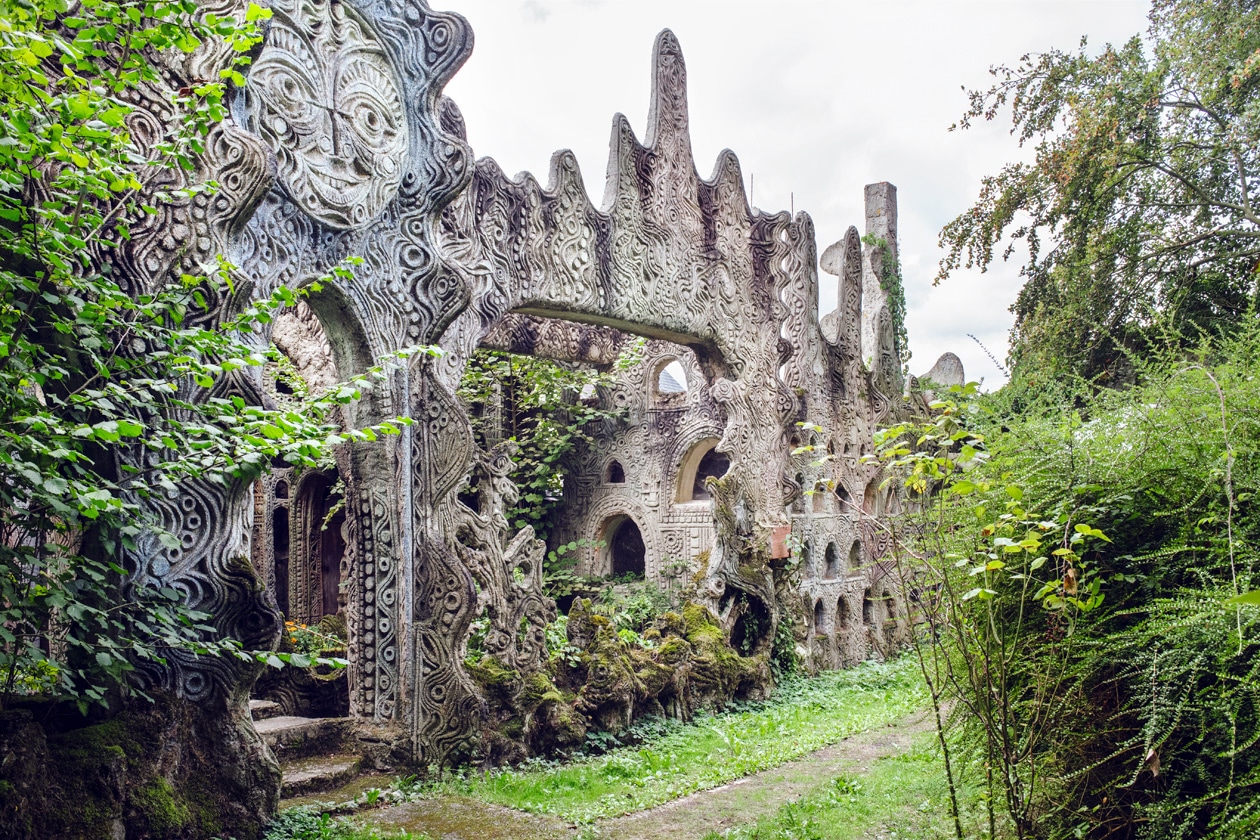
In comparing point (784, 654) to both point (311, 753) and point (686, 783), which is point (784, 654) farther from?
point (311, 753)

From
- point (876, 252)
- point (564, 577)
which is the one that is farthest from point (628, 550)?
point (876, 252)

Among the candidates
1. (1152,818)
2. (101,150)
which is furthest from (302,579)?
(1152,818)

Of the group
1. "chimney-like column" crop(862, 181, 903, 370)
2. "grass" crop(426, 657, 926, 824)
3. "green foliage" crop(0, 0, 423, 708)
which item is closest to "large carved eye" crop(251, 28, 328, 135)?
"green foliage" crop(0, 0, 423, 708)

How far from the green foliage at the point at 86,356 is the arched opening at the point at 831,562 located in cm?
872

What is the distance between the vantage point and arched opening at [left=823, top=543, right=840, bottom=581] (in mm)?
12102

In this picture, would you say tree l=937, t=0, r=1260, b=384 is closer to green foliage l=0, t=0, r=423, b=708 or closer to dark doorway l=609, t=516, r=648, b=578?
dark doorway l=609, t=516, r=648, b=578

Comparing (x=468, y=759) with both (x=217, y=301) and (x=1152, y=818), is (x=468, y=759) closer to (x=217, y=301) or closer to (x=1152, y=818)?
(x=217, y=301)

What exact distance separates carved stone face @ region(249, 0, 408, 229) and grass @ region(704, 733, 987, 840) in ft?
14.8

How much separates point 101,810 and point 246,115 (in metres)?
3.78

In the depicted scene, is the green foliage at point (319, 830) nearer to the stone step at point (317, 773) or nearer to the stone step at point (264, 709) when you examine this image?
the stone step at point (317, 773)

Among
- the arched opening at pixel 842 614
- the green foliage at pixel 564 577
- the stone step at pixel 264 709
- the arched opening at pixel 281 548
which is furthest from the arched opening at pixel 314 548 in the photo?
the arched opening at pixel 842 614

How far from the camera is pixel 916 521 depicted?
4.41 metres

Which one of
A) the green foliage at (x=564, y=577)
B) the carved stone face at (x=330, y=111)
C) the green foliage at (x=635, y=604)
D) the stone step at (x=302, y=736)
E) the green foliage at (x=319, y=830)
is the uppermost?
the carved stone face at (x=330, y=111)

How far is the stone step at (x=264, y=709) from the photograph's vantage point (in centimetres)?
699
